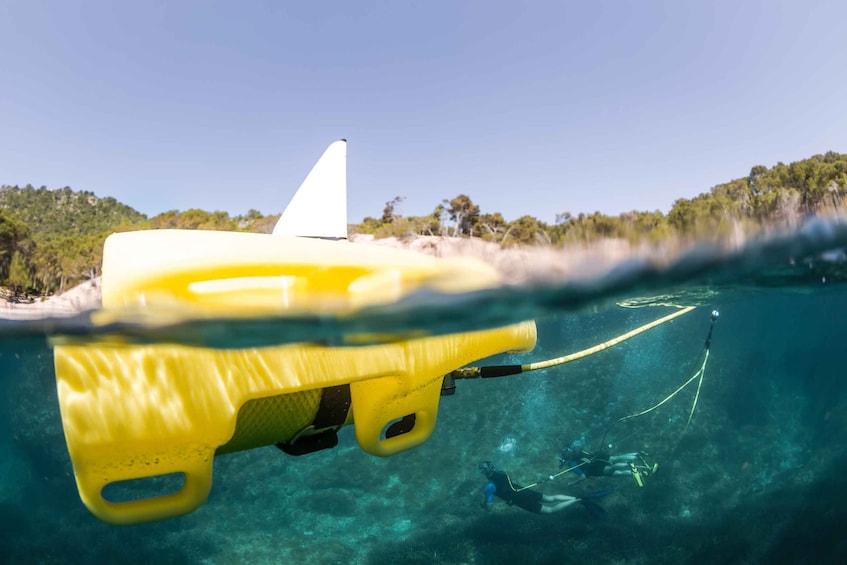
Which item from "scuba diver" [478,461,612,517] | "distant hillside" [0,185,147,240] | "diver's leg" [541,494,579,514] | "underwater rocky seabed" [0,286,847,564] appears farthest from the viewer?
"distant hillside" [0,185,147,240]

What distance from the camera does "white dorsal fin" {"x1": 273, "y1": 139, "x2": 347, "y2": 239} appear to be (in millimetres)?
5578

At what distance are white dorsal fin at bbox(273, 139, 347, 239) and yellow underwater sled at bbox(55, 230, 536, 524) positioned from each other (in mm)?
3219

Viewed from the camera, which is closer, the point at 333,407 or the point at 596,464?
the point at 333,407

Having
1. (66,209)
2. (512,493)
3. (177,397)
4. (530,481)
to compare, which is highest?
(66,209)

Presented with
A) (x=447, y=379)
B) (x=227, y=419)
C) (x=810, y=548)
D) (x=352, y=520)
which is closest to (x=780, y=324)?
(x=810, y=548)

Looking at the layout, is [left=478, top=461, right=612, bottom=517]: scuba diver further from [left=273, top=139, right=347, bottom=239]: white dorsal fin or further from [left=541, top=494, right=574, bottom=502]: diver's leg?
[left=273, top=139, right=347, bottom=239]: white dorsal fin

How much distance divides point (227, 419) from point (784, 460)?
2086 cm

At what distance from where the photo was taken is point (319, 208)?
5.69 metres

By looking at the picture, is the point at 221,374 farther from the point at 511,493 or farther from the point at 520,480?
the point at 520,480

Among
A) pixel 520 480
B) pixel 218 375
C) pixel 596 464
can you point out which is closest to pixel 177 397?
pixel 218 375

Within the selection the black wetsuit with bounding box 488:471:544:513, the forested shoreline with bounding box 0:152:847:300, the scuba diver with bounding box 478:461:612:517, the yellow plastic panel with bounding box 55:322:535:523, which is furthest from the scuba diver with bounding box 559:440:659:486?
the yellow plastic panel with bounding box 55:322:535:523

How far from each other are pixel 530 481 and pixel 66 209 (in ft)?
174

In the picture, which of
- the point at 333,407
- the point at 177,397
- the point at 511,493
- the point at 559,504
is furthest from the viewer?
the point at 559,504

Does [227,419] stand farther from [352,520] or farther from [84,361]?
[352,520]
